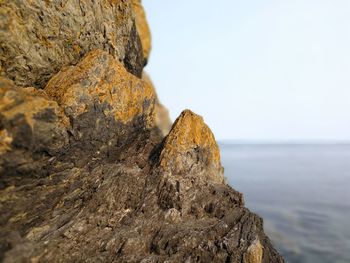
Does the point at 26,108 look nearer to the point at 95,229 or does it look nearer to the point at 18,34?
the point at 18,34

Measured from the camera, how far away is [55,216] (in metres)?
14.7

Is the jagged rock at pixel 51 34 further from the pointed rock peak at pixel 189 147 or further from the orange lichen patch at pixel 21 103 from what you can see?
the pointed rock peak at pixel 189 147

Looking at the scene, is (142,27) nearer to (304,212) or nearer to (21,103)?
(21,103)

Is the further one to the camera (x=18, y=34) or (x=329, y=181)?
(x=329, y=181)

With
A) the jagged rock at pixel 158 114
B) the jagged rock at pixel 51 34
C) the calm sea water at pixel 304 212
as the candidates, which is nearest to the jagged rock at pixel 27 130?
the jagged rock at pixel 51 34

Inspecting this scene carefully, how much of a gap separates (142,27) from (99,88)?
1555cm

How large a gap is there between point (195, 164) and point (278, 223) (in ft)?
170

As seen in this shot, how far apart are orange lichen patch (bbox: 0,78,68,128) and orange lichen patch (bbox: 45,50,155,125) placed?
1.28 metres

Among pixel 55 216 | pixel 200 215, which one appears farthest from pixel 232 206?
pixel 55 216

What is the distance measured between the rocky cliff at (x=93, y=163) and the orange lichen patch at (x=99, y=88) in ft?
0.21

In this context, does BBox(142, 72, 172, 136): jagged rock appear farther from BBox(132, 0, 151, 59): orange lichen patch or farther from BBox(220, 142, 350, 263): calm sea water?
BBox(220, 142, 350, 263): calm sea water

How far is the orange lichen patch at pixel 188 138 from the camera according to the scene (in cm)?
1844

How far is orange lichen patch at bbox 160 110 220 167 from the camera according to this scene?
60.5 ft

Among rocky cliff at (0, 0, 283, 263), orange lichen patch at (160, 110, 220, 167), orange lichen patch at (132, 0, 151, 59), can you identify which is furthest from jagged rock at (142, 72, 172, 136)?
orange lichen patch at (132, 0, 151, 59)
